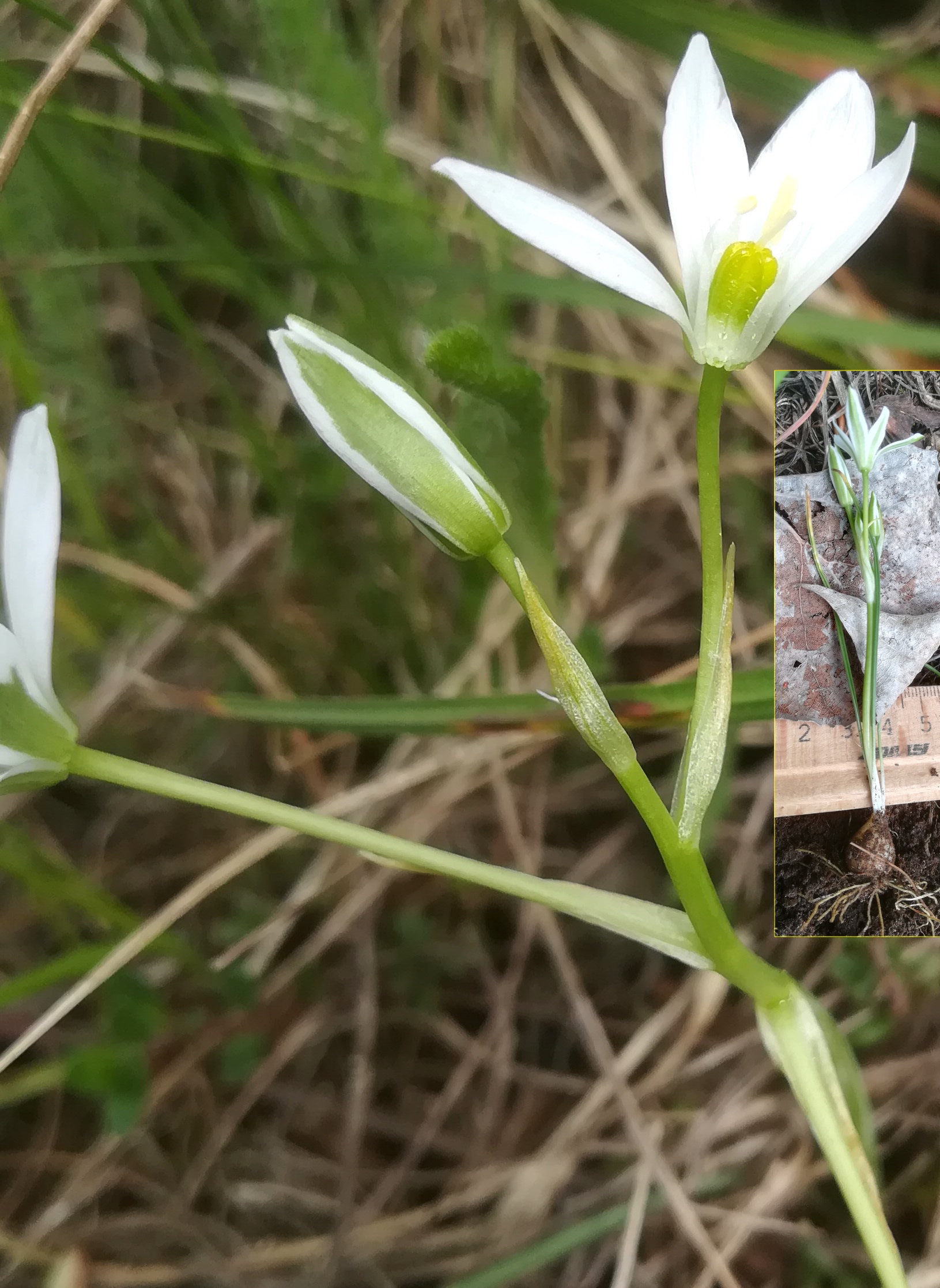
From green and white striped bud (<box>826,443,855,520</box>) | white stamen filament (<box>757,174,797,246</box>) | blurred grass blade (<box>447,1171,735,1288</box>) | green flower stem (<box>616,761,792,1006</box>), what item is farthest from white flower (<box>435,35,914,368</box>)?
blurred grass blade (<box>447,1171,735,1288</box>)

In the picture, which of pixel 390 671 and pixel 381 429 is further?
pixel 390 671

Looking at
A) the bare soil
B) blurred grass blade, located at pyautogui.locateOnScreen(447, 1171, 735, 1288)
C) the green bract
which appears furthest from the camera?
blurred grass blade, located at pyautogui.locateOnScreen(447, 1171, 735, 1288)

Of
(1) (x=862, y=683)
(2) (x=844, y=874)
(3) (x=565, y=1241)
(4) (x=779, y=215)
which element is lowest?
(3) (x=565, y=1241)

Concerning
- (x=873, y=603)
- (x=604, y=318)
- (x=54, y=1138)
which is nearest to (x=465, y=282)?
(x=604, y=318)

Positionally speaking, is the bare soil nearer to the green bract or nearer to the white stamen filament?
the green bract

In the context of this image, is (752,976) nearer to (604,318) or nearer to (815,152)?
(815,152)

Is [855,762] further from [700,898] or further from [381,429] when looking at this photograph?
[381,429]

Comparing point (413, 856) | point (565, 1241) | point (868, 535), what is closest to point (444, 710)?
point (413, 856)
